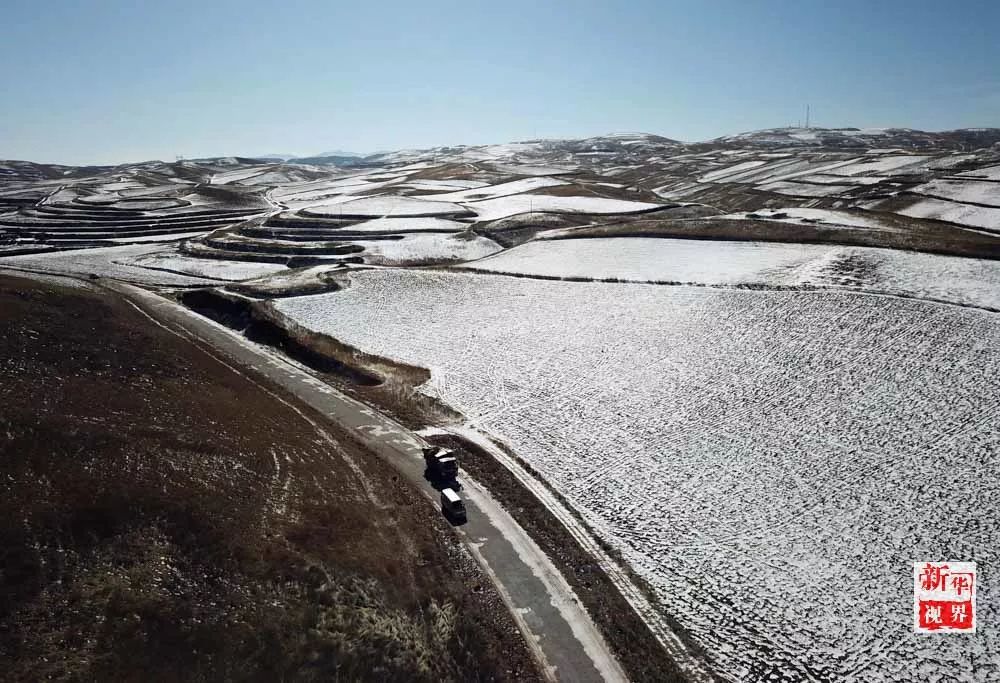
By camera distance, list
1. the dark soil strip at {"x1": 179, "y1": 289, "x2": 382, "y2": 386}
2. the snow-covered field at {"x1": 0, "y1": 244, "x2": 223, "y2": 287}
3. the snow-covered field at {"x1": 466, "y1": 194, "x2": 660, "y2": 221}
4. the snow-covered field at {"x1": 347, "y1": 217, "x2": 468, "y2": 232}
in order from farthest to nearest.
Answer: the snow-covered field at {"x1": 466, "y1": 194, "x2": 660, "y2": 221}, the snow-covered field at {"x1": 347, "y1": 217, "x2": 468, "y2": 232}, the snow-covered field at {"x1": 0, "y1": 244, "x2": 223, "y2": 287}, the dark soil strip at {"x1": 179, "y1": 289, "x2": 382, "y2": 386}

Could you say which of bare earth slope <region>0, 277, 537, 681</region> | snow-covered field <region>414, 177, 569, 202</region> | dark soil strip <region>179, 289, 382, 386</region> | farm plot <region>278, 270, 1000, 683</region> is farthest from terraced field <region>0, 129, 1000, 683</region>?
snow-covered field <region>414, 177, 569, 202</region>

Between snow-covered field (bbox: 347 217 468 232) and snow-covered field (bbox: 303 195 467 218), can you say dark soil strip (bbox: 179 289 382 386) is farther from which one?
snow-covered field (bbox: 303 195 467 218)

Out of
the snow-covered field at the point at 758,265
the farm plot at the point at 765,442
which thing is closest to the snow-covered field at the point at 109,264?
the farm plot at the point at 765,442

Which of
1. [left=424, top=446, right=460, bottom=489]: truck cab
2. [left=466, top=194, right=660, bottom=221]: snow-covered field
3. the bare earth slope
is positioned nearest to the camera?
the bare earth slope

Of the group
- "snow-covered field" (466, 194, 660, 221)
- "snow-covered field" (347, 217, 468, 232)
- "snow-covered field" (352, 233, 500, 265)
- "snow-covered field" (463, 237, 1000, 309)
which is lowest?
"snow-covered field" (463, 237, 1000, 309)

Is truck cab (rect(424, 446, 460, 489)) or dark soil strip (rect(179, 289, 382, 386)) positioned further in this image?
dark soil strip (rect(179, 289, 382, 386))

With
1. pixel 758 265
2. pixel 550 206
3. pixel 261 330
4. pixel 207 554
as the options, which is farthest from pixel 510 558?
pixel 550 206

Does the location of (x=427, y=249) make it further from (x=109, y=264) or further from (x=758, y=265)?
(x=109, y=264)
